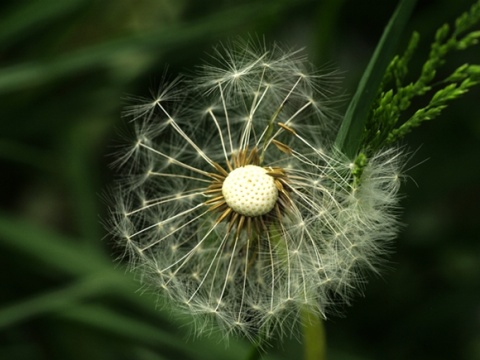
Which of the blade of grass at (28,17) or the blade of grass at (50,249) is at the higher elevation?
the blade of grass at (28,17)

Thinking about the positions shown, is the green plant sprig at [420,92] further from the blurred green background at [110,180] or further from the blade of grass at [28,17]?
the blade of grass at [28,17]

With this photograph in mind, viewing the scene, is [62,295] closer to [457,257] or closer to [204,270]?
[204,270]

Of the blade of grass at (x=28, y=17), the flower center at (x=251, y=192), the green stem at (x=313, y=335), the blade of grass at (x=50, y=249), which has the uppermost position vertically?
the blade of grass at (x=28, y=17)

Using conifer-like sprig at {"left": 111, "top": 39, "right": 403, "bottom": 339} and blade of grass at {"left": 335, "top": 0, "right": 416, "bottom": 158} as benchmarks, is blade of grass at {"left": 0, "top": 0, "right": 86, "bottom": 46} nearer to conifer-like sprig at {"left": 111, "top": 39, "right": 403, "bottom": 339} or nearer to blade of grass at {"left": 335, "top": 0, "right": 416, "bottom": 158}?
conifer-like sprig at {"left": 111, "top": 39, "right": 403, "bottom": 339}

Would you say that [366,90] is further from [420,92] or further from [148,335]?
[148,335]

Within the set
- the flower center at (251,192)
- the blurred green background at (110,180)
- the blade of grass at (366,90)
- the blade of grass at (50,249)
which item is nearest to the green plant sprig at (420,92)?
the blade of grass at (366,90)

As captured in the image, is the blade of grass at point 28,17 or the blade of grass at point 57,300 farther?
the blade of grass at point 28,17

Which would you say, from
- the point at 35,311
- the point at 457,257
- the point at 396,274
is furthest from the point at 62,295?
the point at 457,257

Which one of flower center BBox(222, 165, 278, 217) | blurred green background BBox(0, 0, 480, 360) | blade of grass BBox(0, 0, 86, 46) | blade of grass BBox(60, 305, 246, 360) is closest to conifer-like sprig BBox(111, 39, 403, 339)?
flower center BBox(222, 165, 278, 217)
